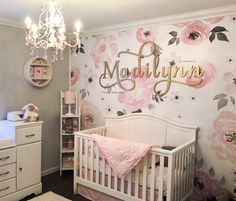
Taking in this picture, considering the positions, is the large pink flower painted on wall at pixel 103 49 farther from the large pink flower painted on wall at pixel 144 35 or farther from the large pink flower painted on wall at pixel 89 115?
the large pink flower painted on wall at pixel 89 115

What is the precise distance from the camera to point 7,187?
8.91 feet

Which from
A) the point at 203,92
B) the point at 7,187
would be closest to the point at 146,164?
the point at 203,92

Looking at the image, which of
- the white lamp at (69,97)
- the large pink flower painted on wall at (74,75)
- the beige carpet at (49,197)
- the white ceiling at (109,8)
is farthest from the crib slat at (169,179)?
the large pink flower painted on wall at (74,75)

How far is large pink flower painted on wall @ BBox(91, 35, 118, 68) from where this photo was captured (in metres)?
3.52

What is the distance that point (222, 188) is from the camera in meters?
2.66

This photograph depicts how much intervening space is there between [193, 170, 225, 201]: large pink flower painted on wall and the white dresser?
2.06 m

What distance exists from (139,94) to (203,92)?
89 cm

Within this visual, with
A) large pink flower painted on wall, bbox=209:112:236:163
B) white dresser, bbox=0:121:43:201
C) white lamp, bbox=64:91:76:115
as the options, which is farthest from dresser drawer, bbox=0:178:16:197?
large pink flower painted on wall, bbox=209:112:236:163

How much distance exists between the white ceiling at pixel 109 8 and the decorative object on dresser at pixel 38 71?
0.61m

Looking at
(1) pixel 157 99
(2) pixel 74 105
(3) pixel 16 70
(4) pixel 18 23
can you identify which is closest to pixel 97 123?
(2) pixel 74 105

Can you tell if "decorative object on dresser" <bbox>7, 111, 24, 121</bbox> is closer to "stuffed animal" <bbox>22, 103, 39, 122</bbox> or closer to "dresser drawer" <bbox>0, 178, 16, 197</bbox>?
"stuffed animal" <bbox>22, 103, 39, 122</bbox>

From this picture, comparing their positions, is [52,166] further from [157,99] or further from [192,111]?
[192,111]

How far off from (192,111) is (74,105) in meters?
2.02

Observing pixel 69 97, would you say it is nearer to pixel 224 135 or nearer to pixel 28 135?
pixel 28 135
